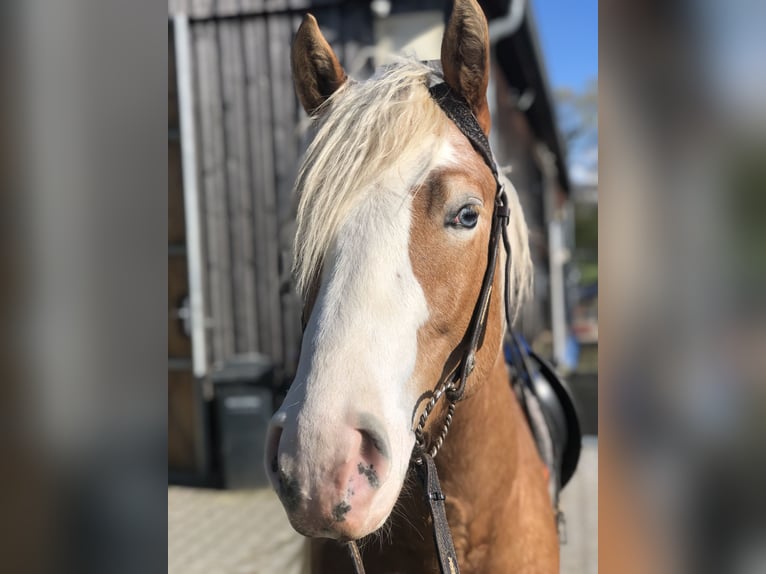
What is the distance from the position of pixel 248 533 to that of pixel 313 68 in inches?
155

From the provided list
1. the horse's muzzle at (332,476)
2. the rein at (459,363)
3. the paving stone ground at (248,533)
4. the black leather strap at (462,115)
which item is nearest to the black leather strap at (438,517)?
the rein at (459,363)

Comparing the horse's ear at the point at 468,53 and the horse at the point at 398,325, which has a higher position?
the horse's ear at the point at 468,53

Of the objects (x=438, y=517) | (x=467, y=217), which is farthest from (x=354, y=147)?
(x=438, y=517)

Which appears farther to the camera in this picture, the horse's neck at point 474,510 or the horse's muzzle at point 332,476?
the horse's neck at point 474,510

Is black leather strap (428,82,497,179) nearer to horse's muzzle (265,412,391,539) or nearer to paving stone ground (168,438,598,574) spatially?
horse's muzzle (265,412,391,539)

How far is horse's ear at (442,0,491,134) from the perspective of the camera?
128 cm

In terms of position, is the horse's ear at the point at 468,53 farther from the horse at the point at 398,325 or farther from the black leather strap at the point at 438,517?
the black leather strap at the point at 438,517

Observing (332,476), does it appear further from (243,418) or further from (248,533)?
(243,418)

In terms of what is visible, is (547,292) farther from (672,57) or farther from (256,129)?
(672,57)

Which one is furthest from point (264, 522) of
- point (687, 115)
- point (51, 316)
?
point (687, 115)

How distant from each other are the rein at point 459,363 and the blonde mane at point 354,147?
0.22 ft

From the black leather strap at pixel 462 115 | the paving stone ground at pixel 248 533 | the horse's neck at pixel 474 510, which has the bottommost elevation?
the paving stone ground at pixel 248 533

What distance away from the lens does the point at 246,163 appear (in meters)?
5.05

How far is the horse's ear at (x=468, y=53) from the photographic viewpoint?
128 centimetres
